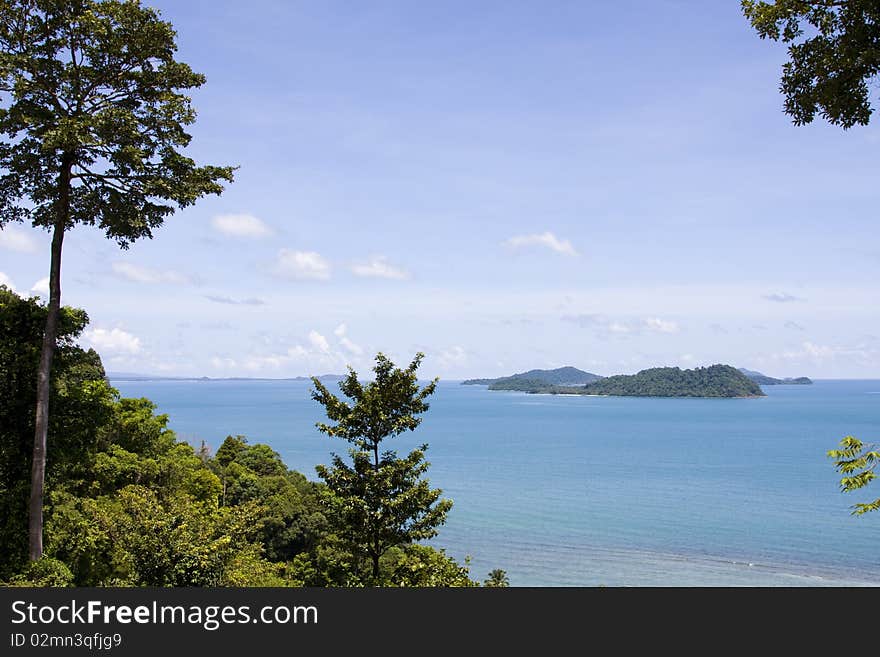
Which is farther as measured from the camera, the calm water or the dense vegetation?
the calm water

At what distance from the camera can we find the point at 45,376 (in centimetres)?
1384

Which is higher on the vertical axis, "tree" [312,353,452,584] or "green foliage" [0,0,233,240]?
→ "green foliage" [0,0,233,240]

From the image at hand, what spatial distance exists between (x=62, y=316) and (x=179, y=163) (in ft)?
15.8

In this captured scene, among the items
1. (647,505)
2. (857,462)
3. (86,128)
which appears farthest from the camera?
(647,505)

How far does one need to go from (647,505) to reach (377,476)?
63.8 meters

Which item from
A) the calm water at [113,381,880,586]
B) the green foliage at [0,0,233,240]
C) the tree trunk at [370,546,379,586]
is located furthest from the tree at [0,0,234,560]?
the calm water at [113,381,880,586]

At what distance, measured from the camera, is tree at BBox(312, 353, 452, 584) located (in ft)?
46.0

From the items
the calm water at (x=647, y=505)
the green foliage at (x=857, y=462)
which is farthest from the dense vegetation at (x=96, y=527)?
the calm water at (x=647, y=505)

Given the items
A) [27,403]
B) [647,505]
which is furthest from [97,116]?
[647,505]

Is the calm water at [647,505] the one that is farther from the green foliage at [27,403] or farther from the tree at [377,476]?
the green foliage at [27,403]

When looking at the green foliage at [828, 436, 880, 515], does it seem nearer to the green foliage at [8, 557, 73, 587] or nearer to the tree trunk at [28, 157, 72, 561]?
the green foliage at [8, 557, 73, 587]

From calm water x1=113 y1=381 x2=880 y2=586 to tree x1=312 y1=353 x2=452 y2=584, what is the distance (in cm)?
3135

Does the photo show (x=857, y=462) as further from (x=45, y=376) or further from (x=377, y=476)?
(x=45, y=376)

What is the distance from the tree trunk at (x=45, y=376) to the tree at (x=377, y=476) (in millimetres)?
5810
